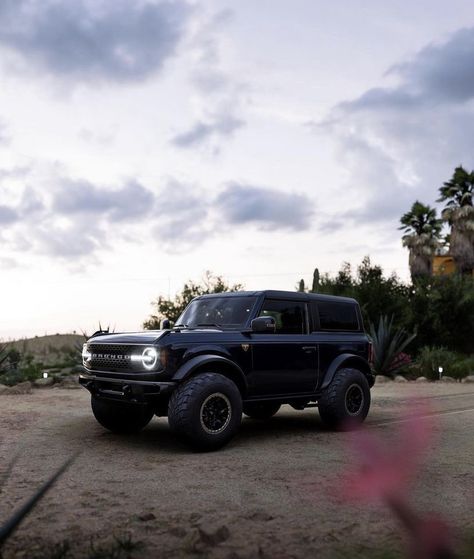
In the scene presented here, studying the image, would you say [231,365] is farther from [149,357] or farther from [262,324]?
[149,357]

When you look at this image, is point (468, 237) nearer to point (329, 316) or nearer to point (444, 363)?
point (444, 363)

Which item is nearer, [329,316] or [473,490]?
[473,490]

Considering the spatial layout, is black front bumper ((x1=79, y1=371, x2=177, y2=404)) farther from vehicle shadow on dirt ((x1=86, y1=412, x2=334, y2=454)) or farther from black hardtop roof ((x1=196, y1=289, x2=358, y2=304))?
black hardtop roof ((x1=196, y1=289, x2=358, y2=304))

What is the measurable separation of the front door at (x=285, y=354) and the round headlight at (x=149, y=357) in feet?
4.52

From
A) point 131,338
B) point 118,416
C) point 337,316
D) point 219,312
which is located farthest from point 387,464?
point 337,316

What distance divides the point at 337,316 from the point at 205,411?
10.2ft

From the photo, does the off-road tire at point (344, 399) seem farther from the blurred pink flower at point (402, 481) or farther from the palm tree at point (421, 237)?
the palm tree at point (421, 237)

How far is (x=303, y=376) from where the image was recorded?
8758 mm

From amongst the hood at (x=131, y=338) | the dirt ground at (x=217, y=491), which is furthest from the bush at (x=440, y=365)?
the hood at (x=131, y=338)

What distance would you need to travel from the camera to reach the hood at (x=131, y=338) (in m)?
7.50

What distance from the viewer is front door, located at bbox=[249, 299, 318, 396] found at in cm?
825

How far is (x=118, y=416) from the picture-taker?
29.4 feet

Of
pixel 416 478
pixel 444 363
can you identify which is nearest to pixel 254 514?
pixel 416 478

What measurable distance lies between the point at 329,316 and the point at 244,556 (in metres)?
5.96
